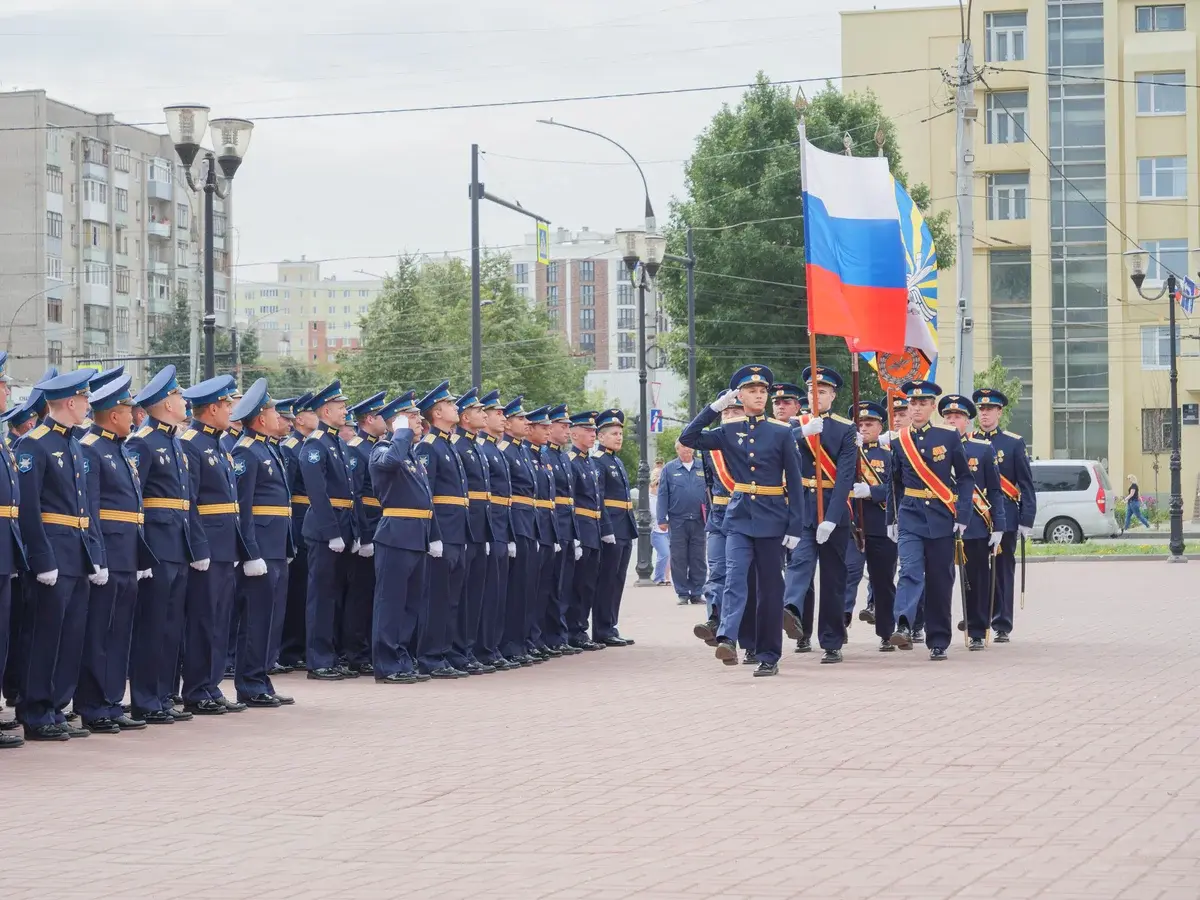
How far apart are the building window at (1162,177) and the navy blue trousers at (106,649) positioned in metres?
53.5

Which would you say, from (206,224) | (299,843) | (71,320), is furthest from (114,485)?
(71,320)

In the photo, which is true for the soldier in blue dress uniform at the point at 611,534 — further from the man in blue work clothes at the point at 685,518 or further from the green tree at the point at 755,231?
Result: the green tree at the point at 755,231

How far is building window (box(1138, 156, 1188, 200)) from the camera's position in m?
60.3

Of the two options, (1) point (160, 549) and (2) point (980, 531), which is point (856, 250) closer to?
(2) point (980, 531)

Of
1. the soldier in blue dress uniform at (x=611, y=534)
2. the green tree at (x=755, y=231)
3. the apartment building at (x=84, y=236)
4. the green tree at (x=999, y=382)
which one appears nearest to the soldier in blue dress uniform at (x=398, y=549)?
the soldier in blue dress uniform at (x=611, y=534)

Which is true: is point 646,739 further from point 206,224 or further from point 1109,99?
point 1109,99

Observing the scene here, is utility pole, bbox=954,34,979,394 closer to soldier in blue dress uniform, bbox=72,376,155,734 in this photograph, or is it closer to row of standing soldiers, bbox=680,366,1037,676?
row of standing soldiers, bbox=680,366,1037,676

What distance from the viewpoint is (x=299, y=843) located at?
24.8 ft

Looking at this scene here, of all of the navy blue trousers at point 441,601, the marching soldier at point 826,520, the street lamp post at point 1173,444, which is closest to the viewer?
→ the navy blue trousers at point 441,601

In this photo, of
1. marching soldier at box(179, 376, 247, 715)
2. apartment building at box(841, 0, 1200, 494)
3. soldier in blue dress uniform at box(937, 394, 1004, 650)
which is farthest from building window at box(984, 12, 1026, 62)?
marching soldier at box(179, 376, 247, 715)

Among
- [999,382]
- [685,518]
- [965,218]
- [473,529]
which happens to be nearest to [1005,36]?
[999,382]

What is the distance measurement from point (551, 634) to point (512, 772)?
7875 millimetres

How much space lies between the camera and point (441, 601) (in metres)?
14.8

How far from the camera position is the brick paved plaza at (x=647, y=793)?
6793 millimetres
